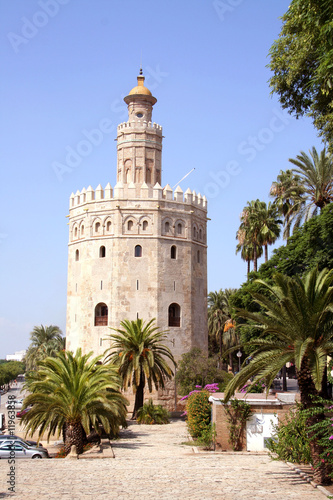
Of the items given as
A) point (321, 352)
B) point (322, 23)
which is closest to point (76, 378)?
point (321, 352)

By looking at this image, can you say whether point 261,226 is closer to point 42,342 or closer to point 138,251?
point 138,251

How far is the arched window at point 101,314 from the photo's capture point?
122ft

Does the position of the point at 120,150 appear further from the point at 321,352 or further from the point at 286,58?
the point at 321,352

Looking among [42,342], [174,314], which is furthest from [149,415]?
[42,342]

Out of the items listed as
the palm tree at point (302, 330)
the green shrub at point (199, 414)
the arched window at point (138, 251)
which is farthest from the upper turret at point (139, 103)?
the palm tree at point (302, 330)

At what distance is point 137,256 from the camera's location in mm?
37250

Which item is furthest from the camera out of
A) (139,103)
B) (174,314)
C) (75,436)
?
(139,103)

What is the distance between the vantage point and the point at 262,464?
624 inches

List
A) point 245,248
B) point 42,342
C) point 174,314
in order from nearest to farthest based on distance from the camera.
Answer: point 174,314 → point 245,248 → point 42,342

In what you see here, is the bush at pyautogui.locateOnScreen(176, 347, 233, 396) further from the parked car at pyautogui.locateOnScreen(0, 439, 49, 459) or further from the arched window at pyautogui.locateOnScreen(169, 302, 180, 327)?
the parked car at pyautogui.locateOnScreen(0, 439, 49, 459)

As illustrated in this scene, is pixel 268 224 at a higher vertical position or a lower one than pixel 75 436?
higher

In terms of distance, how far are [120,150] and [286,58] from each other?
25.7m

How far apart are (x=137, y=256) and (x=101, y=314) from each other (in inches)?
172

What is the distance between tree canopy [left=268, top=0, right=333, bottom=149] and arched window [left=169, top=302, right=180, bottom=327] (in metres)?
23.0
